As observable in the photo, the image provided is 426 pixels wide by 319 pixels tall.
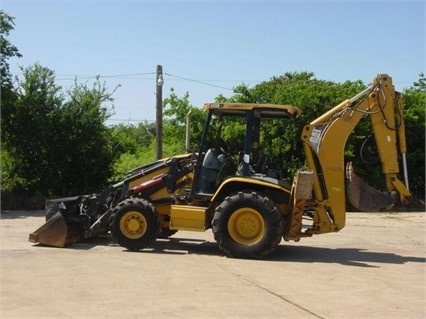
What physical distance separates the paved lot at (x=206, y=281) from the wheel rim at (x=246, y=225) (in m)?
0.43

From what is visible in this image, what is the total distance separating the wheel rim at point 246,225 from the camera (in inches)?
399

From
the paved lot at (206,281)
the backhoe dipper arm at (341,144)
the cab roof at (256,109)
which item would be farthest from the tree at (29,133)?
the backhoe dipper arm at (341,144)

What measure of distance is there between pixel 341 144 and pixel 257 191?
5.68ft

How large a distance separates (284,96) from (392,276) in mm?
13924


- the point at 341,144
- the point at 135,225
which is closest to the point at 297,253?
the point at 341,144

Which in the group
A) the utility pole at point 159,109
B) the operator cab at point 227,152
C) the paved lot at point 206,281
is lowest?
the paved lot at point 206,281

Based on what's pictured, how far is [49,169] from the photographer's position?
70.7ft

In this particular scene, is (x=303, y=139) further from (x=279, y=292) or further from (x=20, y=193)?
(x=20, y=193)

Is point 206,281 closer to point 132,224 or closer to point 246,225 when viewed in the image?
point 246,225

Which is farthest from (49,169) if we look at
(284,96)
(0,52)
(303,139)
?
(303,139)

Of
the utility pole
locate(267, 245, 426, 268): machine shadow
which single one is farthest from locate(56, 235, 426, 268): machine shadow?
the utility pole

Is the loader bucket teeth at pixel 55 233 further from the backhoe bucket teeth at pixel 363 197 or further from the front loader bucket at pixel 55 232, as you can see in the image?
the backhoe bucket teeth at pixel 363 197

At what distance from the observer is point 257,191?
→ 10492mm

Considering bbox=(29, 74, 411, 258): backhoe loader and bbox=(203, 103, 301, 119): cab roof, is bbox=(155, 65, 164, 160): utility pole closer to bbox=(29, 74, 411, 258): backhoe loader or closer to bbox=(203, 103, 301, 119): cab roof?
bbox=(29, 74, 411, 258): backhoe loader
